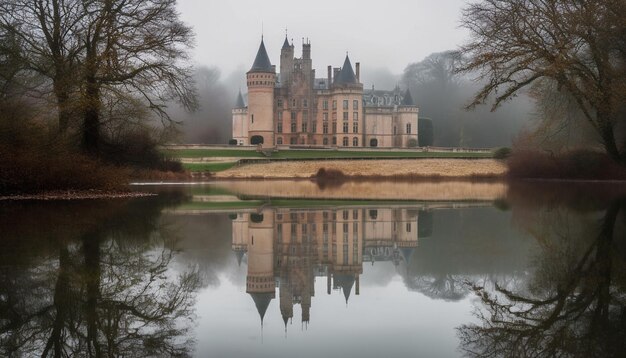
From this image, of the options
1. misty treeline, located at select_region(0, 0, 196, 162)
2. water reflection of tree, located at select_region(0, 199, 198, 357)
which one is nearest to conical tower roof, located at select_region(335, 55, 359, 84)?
misty treeline, located at select_region(0, 0, 196, 162)

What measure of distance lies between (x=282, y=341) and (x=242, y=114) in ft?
211

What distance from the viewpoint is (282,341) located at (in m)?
3.83

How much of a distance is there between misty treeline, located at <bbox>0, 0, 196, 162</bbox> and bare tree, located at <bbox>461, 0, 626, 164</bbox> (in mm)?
10557

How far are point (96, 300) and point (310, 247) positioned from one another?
11.0 feet

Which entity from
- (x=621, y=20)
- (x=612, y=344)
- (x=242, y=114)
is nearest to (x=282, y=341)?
(x=612, y=344)

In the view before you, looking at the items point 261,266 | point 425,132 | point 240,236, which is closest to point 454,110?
point 425,132

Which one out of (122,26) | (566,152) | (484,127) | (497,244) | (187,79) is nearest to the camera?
(497,244)

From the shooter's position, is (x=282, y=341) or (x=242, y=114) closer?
(x=282, y=341)

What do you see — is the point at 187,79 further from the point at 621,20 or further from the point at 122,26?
the point at 621,20

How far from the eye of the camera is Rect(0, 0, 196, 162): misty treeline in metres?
16.5

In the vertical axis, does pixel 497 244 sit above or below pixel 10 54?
below

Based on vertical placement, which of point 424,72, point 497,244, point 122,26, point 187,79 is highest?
point 424,72

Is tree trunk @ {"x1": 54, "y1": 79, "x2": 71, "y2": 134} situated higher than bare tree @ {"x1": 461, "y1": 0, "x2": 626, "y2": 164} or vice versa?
bare tree @ {"x1": 461, "y1": 0, "x2": 626, "y2": 164}

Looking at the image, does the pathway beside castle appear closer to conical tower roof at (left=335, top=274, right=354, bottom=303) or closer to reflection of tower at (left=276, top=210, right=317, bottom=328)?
reflection of tower at (left=276, top=210, right=317, bottom=328)
